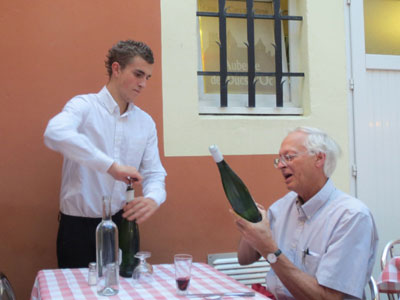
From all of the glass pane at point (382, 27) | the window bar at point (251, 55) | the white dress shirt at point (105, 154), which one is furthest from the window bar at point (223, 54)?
the glass pane at point (382, 27)

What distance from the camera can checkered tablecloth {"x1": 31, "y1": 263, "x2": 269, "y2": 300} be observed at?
1.70 meters

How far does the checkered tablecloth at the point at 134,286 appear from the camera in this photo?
170cm

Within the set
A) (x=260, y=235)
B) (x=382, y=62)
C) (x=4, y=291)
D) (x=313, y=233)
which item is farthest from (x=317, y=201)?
(x=382, y=62)

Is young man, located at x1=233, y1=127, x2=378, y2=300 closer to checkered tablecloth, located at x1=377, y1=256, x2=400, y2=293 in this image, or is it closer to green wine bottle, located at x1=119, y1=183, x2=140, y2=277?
checkered tablecloth, located at x1=377, y1=256, x2=400, y2=293

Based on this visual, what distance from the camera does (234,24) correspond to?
11.3ft

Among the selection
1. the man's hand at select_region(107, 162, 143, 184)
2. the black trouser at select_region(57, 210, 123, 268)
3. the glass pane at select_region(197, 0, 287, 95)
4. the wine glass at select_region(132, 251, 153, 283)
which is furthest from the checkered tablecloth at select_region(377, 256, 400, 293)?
the glass pane at select_region(197, 0, 287, 95)

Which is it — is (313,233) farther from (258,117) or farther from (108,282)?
(258,117)

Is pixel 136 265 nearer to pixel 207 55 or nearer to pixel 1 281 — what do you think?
pixel 1 281

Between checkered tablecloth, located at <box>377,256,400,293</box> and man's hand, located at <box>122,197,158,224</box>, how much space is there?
974mm

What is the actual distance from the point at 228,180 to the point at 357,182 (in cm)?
152

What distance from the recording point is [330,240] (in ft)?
6.36

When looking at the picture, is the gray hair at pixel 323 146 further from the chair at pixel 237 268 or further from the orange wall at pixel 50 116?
the chair at pixel 237 268

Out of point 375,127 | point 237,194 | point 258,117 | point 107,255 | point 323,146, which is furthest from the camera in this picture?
point 375,127

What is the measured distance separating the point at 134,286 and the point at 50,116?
4.62ft
